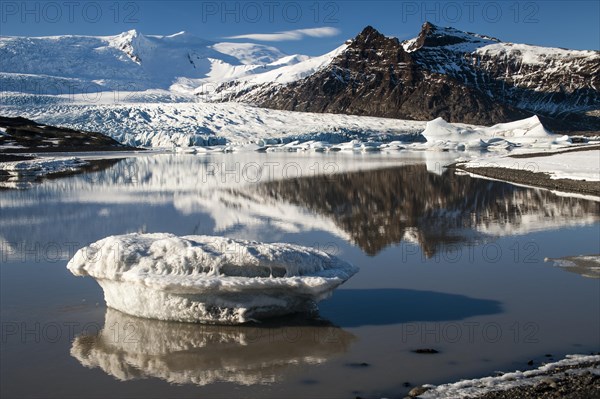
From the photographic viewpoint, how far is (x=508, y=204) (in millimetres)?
15930

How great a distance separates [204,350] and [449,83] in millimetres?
126537

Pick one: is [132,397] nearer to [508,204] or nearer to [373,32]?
[508,204]

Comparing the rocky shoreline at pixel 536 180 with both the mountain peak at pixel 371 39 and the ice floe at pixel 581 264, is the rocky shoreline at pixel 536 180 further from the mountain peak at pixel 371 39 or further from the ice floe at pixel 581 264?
the mountain peak at pixel 371 39

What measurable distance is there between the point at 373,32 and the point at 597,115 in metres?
53.3

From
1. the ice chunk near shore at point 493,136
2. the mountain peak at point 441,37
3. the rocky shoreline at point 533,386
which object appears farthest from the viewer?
the mountain peak at point 441,37

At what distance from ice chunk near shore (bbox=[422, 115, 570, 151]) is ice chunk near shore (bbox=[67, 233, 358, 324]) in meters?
53.5

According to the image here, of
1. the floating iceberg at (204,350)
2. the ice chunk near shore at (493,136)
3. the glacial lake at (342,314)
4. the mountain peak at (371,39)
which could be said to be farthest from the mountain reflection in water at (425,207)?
the mountain peak at (371,39)

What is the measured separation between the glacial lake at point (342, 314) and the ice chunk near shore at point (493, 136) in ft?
152

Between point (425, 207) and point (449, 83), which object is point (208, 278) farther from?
point (449, 83)

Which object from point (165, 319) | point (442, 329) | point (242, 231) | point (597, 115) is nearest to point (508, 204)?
point (242, 231)

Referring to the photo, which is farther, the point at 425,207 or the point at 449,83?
the point at 449,83

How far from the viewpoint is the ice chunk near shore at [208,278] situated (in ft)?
20.7

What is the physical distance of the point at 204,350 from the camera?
588cm

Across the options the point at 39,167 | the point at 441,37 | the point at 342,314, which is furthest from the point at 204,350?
the point at 441,37
